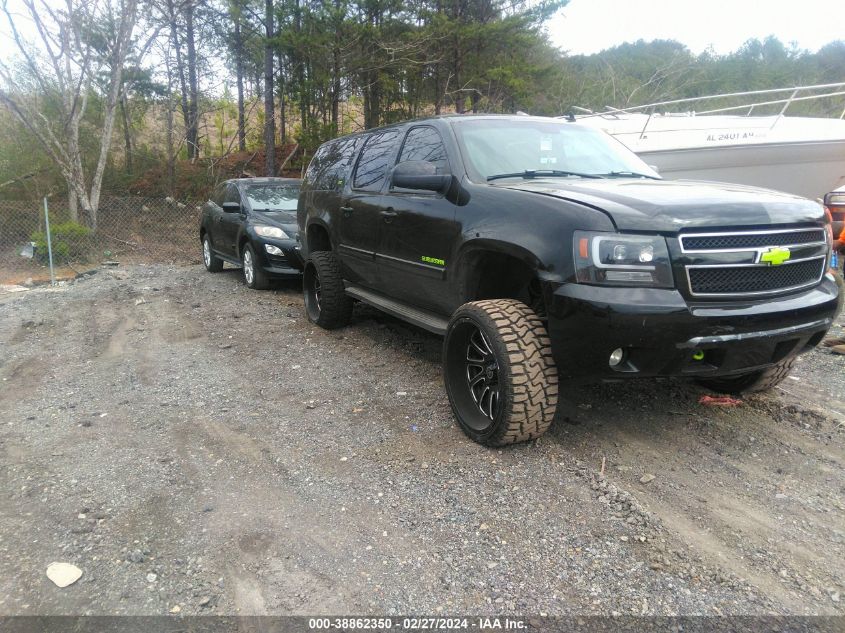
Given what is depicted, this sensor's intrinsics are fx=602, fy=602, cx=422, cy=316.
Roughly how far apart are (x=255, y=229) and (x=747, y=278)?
714 cm

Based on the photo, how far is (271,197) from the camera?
A: 9695mm

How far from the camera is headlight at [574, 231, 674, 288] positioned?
115 inches

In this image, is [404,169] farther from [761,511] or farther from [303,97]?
[303,97]

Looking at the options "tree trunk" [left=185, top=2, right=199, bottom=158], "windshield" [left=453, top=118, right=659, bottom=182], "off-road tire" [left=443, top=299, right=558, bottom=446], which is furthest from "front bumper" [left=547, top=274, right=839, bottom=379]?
"tree trunk" [left=185, top=2, right=199, bottom=158]

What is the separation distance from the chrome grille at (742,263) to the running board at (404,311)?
1607 mm

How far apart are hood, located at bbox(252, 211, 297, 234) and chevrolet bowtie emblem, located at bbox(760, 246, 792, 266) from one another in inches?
266

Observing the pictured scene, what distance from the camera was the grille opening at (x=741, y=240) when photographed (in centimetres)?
294

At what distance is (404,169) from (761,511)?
2833mm

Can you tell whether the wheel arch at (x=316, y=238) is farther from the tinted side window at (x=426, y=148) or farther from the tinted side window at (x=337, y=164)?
the tinted side window at (x=426, y=148)

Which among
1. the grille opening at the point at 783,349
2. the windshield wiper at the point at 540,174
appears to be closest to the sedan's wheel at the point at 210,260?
the windshield wiper at the point at 540,174

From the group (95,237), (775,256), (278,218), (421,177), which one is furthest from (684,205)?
(95,237)

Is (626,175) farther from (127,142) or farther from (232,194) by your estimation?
(127,142)

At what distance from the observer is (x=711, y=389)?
4.27 m

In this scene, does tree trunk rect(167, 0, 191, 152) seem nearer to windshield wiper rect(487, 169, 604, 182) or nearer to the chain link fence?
the chain link fence
